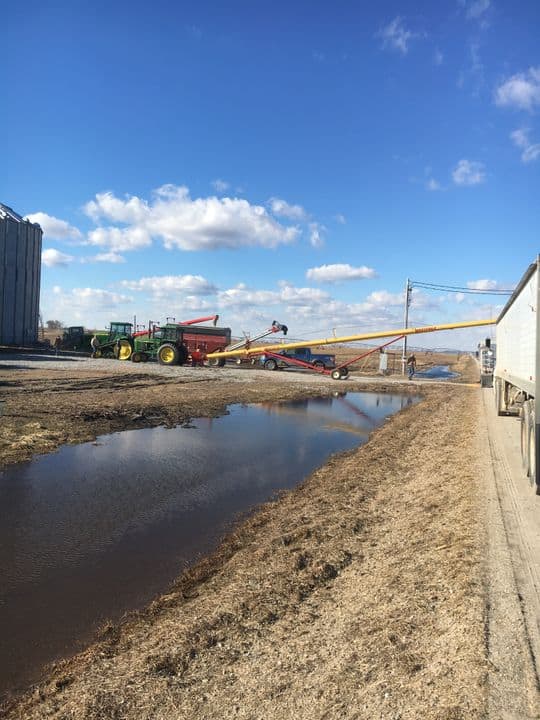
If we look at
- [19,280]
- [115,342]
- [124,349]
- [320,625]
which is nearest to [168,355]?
[124,349]

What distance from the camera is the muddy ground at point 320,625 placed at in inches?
133

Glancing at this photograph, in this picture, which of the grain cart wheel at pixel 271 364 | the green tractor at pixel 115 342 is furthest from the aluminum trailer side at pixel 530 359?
the green tractor at pixel 115 342

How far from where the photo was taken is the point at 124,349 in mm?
39094

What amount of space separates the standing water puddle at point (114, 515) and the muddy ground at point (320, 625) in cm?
47

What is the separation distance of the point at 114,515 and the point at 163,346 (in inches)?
1138

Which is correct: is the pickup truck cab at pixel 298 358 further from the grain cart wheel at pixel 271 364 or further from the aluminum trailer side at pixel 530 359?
the aluminum trailer side at pixel 530 359

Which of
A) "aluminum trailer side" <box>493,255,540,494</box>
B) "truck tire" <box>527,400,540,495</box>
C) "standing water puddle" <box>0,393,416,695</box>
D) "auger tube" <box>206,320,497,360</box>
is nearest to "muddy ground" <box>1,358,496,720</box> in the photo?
"standing water puddle" <box>0,393,416,695</box>

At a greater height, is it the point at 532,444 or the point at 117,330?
the point at 117,330

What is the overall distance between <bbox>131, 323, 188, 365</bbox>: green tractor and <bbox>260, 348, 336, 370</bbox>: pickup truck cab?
651 centimetres

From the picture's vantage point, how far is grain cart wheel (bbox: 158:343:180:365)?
36000 mm

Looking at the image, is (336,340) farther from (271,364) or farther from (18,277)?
(18,277)

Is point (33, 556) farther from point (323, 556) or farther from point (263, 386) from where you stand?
point (263, 386)

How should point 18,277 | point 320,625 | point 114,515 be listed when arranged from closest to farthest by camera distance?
1. point 320,625
2. point 114,515
3. point 18,277

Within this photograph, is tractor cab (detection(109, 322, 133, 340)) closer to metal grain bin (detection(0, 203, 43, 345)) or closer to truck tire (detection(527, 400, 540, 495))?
metal grain bin (detection(0, 203, 43, 345))
